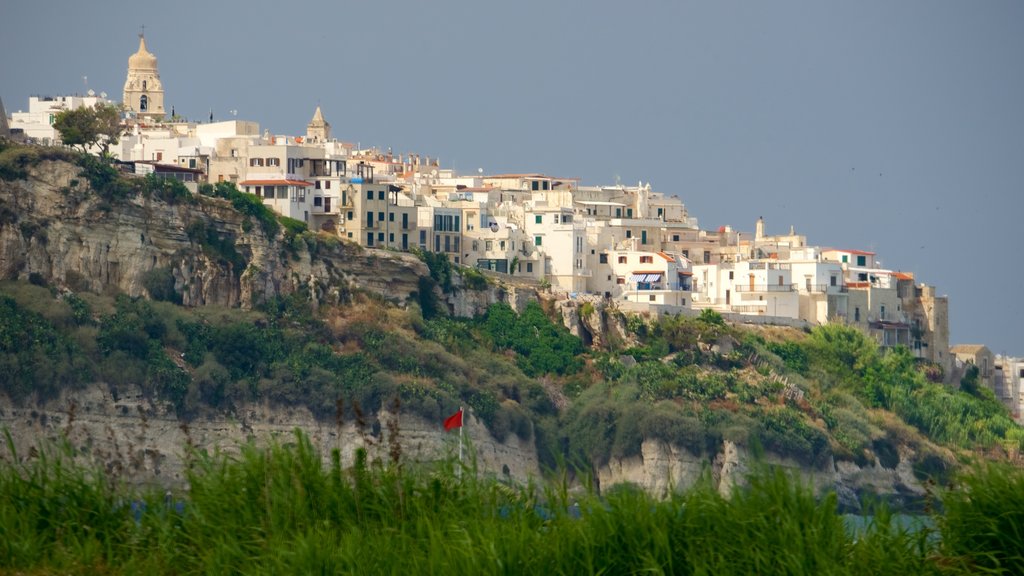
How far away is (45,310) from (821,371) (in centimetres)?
2421

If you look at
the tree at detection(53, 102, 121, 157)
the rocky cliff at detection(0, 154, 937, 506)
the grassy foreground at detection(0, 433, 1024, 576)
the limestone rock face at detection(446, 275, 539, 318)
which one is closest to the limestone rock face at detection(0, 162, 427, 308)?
the rocky cliff at detection(0, 154, 937, 506)

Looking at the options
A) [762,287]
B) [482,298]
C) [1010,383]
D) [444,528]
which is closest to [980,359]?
[1010,383]

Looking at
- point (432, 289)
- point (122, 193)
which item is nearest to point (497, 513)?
point (122, 193)

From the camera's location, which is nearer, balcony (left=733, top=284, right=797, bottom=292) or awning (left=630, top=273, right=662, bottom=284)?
awning (left=630, top=273, right=662, bottom=284)

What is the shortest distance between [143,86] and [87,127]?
24.7 meters

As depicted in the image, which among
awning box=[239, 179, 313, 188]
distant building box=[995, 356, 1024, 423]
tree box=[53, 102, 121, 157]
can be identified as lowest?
distant building box=[995, 356, 1024, 423]

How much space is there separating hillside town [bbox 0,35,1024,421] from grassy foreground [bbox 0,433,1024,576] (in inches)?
1877

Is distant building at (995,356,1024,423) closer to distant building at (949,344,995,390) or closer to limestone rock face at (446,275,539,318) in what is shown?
distant building at (949,344,995,390)

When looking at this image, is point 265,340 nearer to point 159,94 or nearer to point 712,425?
point 712,425

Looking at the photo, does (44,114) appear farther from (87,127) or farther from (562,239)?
(562,239)

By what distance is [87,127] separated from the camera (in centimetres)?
7069

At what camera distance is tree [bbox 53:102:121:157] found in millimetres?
Answer: 70125

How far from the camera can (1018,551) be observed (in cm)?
1798

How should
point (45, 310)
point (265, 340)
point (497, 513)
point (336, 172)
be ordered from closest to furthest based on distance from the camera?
point (497, 513) → point (45, 310) → point (265, 340) → point (336, 172)
